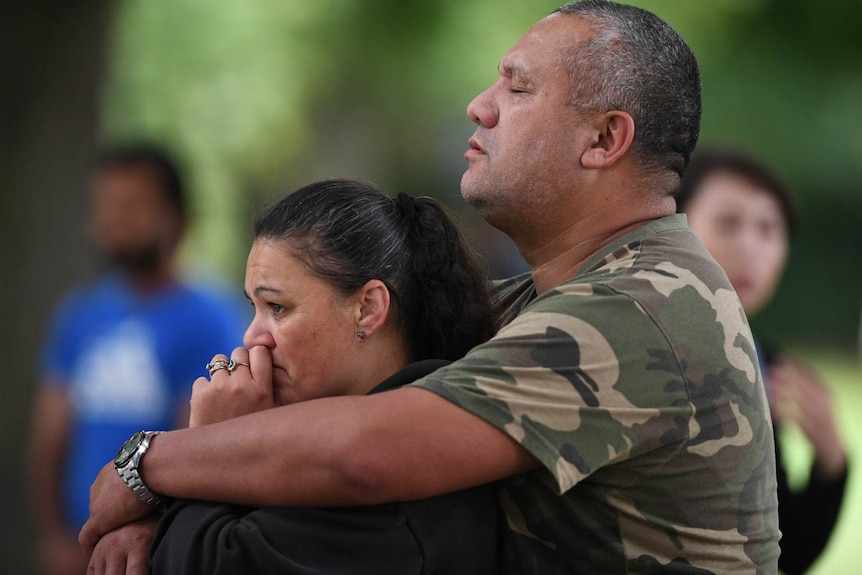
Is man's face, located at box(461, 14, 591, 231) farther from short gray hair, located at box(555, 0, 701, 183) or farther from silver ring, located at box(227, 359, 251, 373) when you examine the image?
silver ring, located at box(227, 359, 251, 373)

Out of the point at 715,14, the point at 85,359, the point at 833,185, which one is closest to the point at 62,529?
the point at 85,359

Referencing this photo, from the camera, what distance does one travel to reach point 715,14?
16.1 metres

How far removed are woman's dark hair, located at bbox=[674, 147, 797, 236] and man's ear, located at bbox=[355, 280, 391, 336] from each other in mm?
2314

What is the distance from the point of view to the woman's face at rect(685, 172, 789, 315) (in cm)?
475

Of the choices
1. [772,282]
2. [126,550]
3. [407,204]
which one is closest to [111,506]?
[126,550]

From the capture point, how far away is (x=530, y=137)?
10.0ft

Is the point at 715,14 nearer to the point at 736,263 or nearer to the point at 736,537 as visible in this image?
the point at 736,263

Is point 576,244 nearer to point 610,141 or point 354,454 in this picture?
point 610,141

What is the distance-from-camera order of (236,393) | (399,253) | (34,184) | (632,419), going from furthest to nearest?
(34,184)
(399,253)
(236,393)
(632,419)

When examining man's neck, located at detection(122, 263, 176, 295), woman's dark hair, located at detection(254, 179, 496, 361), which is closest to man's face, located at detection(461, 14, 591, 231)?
woman's dark hair, located at detection(254, 179, 496, 361)

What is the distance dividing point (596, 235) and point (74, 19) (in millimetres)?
5360

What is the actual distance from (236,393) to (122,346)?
129 inches

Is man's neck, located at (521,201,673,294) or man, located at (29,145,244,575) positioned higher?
man's neck, located at (521,201,673,294)

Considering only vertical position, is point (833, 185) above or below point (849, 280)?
above
